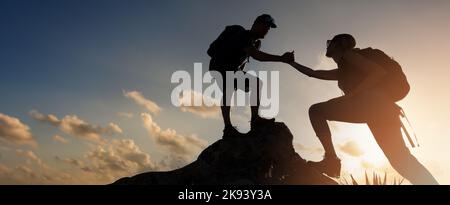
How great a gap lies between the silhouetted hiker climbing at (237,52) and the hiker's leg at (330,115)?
1638 millimetres

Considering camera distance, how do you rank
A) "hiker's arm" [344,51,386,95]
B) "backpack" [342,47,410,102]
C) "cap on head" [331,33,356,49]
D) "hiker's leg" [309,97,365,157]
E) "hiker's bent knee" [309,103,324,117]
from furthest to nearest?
"hiker's bent knee" [309,103,324,117], "cap on head" [331,33,356,49], "hiker's leg" [309,97,365,157], "backpack" [342,47,410,102], "hiker's arm" [344,51,386,95]

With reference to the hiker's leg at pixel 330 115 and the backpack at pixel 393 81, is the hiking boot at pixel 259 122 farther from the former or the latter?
the backpack at pixel 393 81

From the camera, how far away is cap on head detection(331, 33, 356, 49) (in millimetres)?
7477

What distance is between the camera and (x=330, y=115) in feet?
24.9

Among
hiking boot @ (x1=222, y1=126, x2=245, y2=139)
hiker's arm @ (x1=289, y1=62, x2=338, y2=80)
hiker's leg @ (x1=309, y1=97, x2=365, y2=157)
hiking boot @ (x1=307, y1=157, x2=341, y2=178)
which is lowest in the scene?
hiking boot @ (x1=307, y1=157, x2=341, y2=178)

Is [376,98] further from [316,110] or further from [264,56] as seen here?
[264,56]

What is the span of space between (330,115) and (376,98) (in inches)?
31.6

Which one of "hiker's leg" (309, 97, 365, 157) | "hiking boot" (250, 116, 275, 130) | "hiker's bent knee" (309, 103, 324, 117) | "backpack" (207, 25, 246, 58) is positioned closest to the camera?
"hiker's leg" (309, 97, 365, 157)

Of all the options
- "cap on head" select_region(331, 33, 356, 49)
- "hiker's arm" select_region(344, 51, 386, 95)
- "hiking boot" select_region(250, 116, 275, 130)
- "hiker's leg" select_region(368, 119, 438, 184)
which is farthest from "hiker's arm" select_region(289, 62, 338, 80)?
"hiking boot" select_region(250, 116, 275, 130)

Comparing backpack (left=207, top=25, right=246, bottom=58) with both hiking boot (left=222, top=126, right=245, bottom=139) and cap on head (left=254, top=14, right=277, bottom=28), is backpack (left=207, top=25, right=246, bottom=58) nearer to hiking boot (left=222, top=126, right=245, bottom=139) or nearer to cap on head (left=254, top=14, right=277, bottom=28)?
cap on head (left=254, top=14, right=277, bottom=28)
